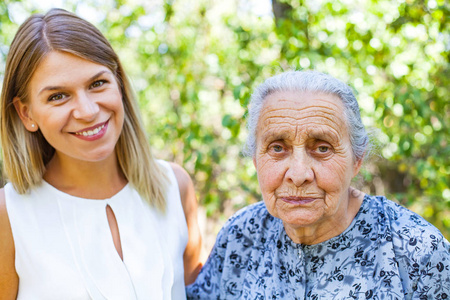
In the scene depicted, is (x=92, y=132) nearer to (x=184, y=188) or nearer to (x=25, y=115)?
(x=25, y=115)

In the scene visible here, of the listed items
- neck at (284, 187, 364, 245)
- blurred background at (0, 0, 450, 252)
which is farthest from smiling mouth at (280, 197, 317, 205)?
blurred background at (0, 0, 450, 252)

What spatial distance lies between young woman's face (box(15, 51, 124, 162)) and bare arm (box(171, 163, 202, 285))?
59 centimetres

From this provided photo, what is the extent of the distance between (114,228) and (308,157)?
1.04 m

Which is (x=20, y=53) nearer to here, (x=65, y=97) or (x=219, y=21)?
(x=65, y=97)

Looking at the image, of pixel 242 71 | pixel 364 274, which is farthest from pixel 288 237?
pixel 242 71

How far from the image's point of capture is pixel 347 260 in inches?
74.0

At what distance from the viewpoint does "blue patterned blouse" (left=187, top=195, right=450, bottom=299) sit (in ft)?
5.78

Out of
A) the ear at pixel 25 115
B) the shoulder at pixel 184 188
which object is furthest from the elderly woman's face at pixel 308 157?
the ear at pixel 25 115

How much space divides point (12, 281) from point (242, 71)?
2319mm

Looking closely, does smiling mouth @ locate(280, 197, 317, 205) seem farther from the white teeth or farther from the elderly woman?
the white teeth

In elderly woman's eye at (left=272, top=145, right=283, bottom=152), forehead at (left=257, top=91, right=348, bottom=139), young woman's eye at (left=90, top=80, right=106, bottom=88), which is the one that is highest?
young woman's eye at (left=90, top=80, right=106, bottom=88)

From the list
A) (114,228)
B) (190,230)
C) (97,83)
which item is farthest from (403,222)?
(97,83)

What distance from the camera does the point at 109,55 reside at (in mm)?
2193

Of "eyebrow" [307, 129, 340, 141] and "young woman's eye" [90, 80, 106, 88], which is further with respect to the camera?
"young woman's eye" [90, 80, 106, 88]
